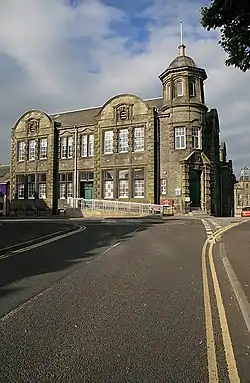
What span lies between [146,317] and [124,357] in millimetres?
1569

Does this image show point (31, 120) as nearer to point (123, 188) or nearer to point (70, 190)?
point (70, 190)

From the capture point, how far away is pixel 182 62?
4153 centimetres

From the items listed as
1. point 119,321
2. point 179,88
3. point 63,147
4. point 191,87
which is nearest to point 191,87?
point 191,87

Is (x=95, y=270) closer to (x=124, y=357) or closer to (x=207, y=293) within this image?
(x=207, y=293)

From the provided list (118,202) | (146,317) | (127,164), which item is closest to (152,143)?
(127,164)

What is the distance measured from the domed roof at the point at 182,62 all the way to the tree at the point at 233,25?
3218 centimetres

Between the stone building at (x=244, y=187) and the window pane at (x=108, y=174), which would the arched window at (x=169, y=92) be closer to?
the window pane at (x=108, y=174)

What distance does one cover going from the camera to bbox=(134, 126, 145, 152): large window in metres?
42.2

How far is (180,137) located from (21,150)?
1997 centimetres

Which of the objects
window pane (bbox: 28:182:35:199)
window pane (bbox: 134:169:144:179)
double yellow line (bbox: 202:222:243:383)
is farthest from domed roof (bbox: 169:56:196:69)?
double yellow line (bbox: 202:222:243:383)

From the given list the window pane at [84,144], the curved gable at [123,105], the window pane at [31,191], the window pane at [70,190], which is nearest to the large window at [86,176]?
the window pane at [70,190]

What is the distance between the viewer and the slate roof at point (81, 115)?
150 ft

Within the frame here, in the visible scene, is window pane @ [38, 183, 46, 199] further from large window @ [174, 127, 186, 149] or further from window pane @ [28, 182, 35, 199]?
large window @ [174, 127, 186, 149]

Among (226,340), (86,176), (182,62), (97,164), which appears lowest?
(226,340)
